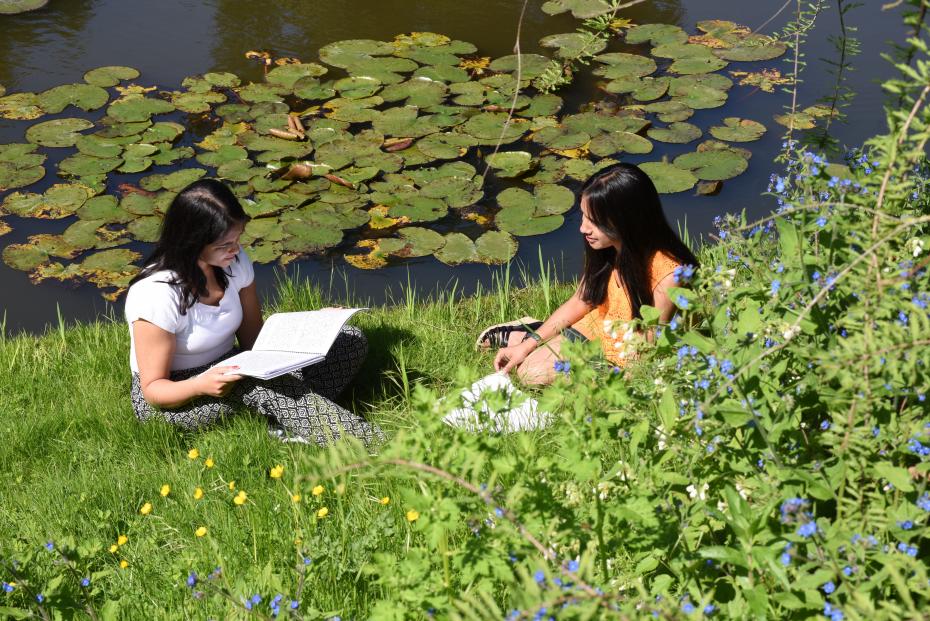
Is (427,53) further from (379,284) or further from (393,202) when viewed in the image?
(379,284)

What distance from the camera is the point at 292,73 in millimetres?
5570

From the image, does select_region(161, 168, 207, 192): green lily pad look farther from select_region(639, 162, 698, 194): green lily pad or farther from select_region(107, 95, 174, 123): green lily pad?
select_region(639, 162, 698, 194): green lily pad

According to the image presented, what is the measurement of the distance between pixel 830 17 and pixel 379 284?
3740 mm

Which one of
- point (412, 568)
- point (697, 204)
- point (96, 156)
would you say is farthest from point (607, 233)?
point (96, 156)

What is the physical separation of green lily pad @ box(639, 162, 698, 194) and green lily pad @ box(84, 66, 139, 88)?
2957mm

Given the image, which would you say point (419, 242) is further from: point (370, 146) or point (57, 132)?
point (57, 132)

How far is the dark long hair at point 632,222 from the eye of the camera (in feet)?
9.23

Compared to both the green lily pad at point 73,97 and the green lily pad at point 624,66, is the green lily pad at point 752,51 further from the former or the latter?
the green lily pad at point 73,97

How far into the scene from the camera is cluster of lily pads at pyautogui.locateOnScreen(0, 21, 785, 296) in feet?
14.4

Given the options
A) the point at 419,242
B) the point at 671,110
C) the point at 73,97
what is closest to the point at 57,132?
the point at 73,97

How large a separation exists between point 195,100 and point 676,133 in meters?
2.56

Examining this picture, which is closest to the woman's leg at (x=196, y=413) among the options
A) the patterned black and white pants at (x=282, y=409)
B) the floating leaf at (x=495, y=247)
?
the patterned black and white pants at (x=282, y=409)

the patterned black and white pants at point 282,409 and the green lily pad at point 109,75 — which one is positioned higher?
the green lily pad at point 109,75

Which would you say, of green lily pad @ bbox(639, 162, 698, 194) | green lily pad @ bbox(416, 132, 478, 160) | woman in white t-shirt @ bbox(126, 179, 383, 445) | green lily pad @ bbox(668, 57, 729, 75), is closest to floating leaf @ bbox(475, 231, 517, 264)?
green lily pad @ bbox(416, 132, 478, 160)
